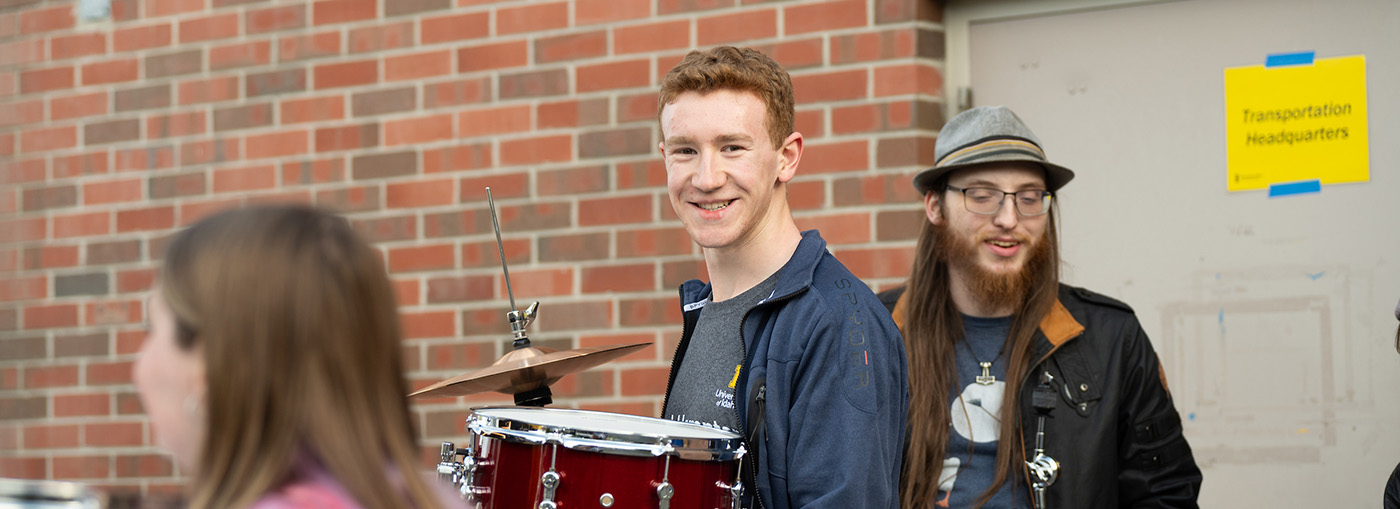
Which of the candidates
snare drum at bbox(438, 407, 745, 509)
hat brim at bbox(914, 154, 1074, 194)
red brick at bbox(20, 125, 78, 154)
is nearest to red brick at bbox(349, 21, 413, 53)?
red brick at bbox(20, 125, 78, 154)

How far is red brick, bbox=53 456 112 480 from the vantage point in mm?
5074

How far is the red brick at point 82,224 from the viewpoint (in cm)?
515

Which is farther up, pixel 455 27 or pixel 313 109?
pixel 455 27

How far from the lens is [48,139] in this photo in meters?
5.26

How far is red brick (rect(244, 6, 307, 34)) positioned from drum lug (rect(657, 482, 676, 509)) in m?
3.15

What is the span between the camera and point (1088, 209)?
3.99 metres

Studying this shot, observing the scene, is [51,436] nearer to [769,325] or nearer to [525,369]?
[525,369]

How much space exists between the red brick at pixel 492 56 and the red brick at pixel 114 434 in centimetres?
184

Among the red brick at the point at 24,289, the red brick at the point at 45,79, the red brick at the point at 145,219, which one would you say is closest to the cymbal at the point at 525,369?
the red brick at the point at 145,219

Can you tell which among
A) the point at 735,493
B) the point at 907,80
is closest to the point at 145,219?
the point at 907,80

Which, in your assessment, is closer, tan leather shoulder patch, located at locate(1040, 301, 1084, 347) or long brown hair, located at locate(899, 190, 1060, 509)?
long brown hair, located at locate(899, 190, 1060, 509)

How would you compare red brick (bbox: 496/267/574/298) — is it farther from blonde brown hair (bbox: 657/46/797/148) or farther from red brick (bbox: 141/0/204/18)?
blonde brown hair (bbox: 657/46/797/148)

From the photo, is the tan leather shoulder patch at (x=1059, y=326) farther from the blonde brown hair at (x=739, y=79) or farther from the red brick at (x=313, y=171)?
the red brick at (x=313, y=171)

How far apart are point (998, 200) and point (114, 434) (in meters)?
3.45
